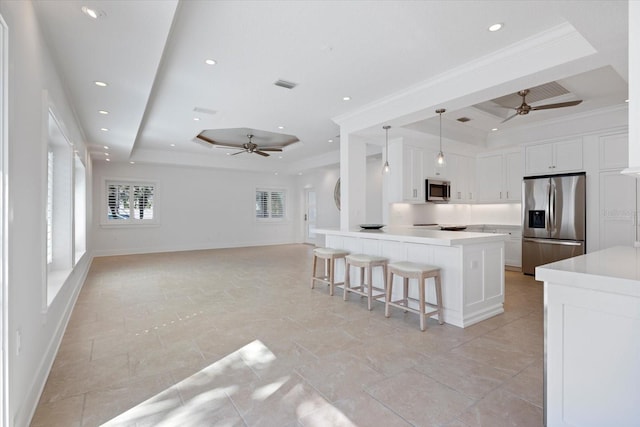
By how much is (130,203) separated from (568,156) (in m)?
10.2

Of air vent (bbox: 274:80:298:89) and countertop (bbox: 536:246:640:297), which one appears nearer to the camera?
countertop (bbox: 536:246:640:297)

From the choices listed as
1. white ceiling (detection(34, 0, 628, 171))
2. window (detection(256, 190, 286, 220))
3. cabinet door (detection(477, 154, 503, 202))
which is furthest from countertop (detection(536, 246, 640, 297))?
window (detection(256, 190, 286, 220))

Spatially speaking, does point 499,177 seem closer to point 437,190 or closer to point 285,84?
point 437,190

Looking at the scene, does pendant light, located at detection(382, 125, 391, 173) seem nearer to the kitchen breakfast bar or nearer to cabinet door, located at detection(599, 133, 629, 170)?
the kitchen breakfast bar

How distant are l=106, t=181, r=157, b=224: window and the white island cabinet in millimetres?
9646

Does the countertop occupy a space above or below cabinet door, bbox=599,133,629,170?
below

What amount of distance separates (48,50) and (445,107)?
3.92m

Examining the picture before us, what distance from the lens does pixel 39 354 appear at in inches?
87.4

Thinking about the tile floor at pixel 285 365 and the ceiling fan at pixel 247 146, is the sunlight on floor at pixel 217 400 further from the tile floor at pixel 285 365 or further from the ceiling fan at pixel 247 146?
the ceiling fan at pixel 247 146

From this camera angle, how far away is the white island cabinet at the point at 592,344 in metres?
1.40

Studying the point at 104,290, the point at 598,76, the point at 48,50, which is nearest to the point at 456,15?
the point at 598,76

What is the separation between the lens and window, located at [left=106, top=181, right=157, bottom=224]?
28.3ft

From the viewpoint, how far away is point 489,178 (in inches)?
264

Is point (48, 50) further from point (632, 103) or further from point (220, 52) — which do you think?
point (632, 103)
